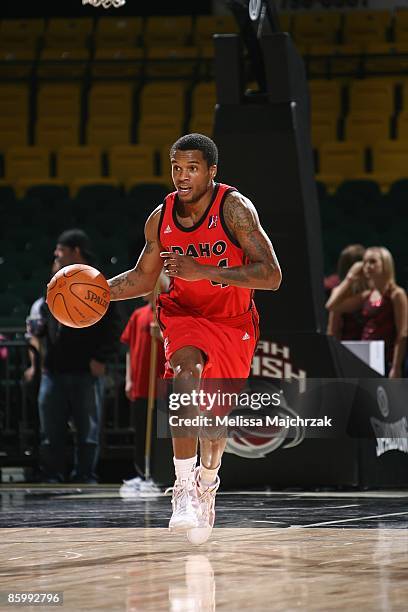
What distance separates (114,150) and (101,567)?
11.3 meters

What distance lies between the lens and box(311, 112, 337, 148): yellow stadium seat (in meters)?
14.9

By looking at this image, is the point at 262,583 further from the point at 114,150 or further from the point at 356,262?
the point at 114,150

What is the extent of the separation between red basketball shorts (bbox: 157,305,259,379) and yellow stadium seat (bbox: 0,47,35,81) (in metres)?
11.8

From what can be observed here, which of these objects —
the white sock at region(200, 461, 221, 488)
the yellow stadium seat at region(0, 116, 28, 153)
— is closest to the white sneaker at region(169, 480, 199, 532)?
the white sock at region(200, 461, 221, 488)

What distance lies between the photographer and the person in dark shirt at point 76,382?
8.42 m

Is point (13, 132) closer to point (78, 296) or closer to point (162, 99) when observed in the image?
point (162, 99)

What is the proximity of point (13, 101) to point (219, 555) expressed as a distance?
12516 millimetres

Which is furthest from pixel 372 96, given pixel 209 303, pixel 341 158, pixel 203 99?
pixel 209 303

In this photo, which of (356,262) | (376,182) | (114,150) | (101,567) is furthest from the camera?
(114,150)

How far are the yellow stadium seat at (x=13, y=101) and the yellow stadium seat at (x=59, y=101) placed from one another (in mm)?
205

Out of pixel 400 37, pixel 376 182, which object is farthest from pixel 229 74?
pixel 400 37

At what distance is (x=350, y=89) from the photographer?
15.2m

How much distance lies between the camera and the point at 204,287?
486 cm

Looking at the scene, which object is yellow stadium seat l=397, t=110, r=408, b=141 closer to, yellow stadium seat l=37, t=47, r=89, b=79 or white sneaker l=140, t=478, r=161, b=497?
yellow stadium seat l=37, t=47, r=89, b=79
